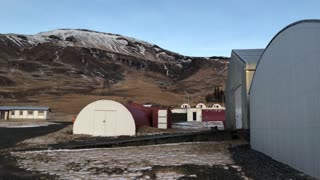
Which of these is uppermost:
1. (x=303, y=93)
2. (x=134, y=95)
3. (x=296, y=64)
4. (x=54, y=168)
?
(x=134, y=95)

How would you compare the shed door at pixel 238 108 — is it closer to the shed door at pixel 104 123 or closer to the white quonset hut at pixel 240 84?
the white quonset hut at pixel 240 84

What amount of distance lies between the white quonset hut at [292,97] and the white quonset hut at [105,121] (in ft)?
63.9

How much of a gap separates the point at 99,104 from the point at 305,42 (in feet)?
89.9

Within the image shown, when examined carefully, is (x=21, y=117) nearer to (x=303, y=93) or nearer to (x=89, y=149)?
(x=89, y=149)

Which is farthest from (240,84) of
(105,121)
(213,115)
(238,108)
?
(213,115)

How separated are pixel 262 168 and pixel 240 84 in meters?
14.9

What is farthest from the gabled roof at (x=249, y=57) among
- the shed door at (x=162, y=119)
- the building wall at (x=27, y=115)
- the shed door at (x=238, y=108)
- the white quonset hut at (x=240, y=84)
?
the building wall at (x=27, y=115)

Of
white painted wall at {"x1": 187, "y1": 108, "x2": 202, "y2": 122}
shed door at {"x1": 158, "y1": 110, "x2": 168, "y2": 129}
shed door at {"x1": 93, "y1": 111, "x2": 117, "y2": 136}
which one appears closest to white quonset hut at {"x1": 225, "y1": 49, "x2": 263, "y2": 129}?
shed door at {"x1": 93, "y1": 111, "x2": 117, "y2": 136}

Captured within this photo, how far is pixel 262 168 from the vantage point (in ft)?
49.1

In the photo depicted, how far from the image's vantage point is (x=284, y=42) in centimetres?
1552

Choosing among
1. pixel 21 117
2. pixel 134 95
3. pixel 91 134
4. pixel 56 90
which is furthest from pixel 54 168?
pixel 56 90

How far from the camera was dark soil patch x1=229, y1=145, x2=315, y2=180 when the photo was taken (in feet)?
42.7

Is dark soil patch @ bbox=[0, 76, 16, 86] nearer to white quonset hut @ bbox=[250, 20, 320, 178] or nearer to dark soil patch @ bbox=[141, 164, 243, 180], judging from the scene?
white quonset hut @ bbox=[250, 20, 320, 178]

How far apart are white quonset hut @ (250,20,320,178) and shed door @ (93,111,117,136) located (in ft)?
65.6
